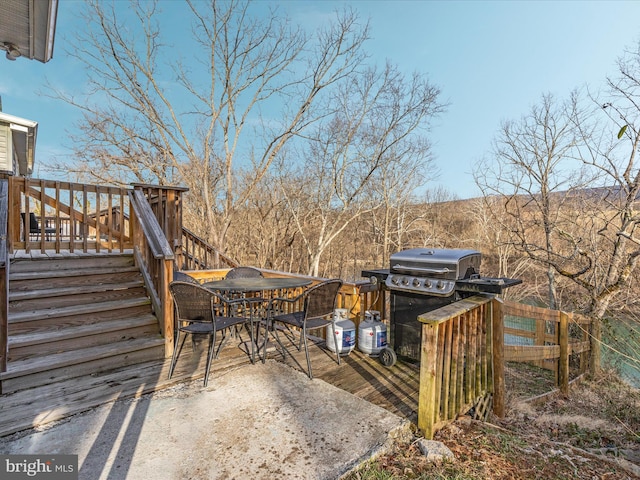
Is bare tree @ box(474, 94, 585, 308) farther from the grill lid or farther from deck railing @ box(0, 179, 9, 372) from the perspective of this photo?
deck railing @ box(0, 179, 9, 372)

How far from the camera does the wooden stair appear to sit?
2.84 meters

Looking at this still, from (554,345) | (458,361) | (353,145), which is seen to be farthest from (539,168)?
(458,361)

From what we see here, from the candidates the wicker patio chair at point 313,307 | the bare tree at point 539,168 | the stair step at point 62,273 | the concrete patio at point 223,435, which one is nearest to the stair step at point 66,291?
the stair step at point 62,273

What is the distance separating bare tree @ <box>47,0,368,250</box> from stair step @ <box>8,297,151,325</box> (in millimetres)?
6234

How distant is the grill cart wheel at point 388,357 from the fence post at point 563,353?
8.77 ft

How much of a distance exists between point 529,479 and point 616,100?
327 inches

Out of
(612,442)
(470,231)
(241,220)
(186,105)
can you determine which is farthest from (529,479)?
(470,231)

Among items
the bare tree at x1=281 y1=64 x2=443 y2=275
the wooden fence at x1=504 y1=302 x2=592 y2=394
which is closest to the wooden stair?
the wooden fence at x1=504 y1=302 x2=592 y2=394

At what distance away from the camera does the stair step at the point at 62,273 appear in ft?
11.6

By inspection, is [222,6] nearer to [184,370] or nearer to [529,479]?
[184,370]

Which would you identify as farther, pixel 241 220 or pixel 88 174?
pixel 241 220

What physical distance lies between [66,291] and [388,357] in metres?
3.56

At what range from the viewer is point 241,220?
42.7 ft

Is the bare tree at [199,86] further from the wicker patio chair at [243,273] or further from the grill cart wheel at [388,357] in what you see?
the grill cart wheel at [388,357]
